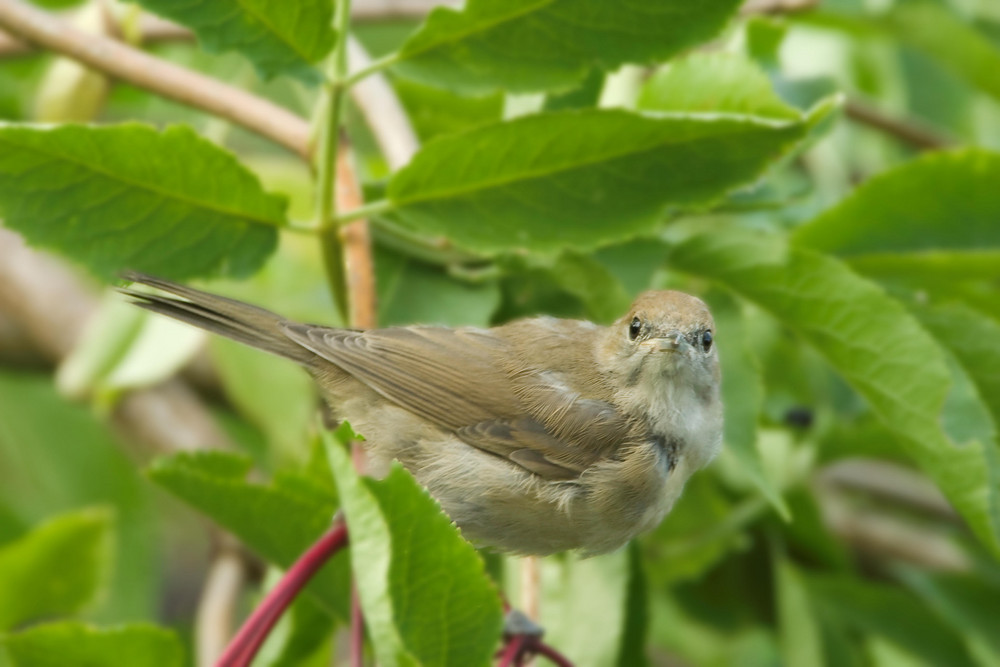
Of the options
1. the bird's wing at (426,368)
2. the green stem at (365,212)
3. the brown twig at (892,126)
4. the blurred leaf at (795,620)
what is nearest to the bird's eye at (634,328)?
the bird's wing at (426,368)

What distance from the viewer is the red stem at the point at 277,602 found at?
6.26 ft

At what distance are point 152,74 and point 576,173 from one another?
3.74ft

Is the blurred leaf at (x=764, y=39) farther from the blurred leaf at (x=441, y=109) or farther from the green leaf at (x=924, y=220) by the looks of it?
the blurred leaf at (x=441, y=109)

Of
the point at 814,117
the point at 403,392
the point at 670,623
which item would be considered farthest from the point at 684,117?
the point at 670,623

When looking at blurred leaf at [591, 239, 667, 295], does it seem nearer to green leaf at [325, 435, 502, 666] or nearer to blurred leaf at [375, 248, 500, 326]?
blurred leaf at [375, 248, 500, 326]

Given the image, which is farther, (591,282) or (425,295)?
(425,295)

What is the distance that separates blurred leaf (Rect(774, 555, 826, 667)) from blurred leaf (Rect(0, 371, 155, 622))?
2182 mm

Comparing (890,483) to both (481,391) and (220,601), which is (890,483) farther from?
(220,601)

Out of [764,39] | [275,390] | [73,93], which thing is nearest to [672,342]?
[764,39]

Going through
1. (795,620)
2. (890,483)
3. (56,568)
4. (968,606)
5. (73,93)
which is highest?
(73,93)

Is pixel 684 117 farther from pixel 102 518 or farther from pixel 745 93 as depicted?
pixel 102 518

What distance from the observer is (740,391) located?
8.23ft

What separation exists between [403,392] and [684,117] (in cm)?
91

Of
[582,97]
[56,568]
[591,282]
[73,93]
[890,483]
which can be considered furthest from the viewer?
[890,483]
